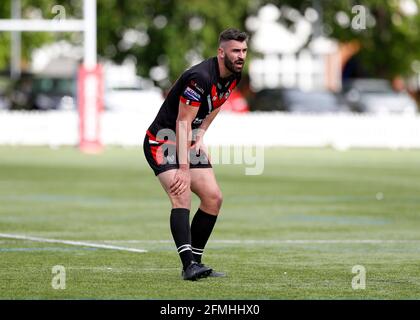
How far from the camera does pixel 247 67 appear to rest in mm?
54000

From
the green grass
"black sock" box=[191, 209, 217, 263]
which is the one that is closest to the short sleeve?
"black sock" box=[191, 209, 217, 263]

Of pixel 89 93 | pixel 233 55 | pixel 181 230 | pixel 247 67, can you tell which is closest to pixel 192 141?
pixel 181 230

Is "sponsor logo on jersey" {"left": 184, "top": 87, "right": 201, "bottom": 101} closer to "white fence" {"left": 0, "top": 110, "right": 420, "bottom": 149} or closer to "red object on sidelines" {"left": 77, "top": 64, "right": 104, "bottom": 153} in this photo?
"red object on sidelines" {"left": 77, "top": 64, "right": 104, "bottom": 153}

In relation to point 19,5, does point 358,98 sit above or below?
below

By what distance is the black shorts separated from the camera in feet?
35.2

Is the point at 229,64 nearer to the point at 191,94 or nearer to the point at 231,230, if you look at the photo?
the point at 191,94

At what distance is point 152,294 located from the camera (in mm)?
9648

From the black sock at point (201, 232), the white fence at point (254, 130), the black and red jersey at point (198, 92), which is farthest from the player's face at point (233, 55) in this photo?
the white fence at point (254, 130)

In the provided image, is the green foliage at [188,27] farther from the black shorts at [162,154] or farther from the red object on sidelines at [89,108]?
the black shorts at [162,154]

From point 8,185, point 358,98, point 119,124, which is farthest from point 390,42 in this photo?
point 8,185

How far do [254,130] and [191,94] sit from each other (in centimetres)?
2700

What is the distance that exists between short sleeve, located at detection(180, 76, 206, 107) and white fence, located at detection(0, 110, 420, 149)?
25.7 meters

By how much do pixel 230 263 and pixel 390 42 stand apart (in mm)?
46289
